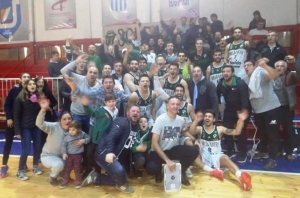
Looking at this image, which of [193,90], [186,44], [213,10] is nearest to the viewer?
[193,90]

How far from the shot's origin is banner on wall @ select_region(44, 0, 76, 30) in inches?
360

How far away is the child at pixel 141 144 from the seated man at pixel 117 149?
0.18ft

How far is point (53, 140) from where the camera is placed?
13.6ft

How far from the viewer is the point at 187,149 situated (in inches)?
156

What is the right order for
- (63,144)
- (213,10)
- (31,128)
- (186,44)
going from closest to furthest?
(63,144) < (31,128) < (186,44) < (213,10)

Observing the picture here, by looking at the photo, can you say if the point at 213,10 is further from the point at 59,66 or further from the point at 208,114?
the point at 208,114

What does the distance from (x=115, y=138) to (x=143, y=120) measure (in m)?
0.47

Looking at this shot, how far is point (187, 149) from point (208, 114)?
571 mm

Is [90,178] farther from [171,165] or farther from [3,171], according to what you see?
[3,171]

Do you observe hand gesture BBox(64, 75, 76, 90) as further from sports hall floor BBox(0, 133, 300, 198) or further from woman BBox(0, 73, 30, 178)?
sports hall floor BBox(0, 133, 300, 198)

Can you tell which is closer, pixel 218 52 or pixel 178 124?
pixel 178 124

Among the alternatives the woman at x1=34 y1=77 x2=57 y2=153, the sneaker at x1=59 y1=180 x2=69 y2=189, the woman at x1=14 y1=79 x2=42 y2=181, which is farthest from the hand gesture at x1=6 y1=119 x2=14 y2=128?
the sneaker at x1=59 y1=180 x2=69 y2=189

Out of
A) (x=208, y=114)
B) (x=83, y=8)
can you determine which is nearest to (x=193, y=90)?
(x=208, y=114)

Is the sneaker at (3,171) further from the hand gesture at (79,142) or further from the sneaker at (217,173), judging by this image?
the sneaker at (217,173)
